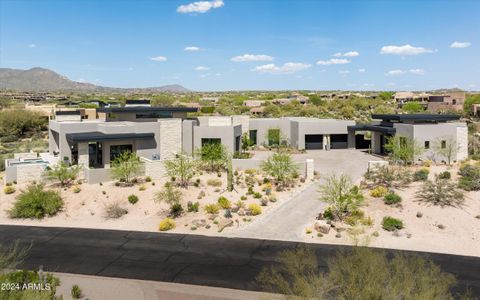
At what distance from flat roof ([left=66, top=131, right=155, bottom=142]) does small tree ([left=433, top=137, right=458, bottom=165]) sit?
101 feet

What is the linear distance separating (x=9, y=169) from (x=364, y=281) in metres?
33.0

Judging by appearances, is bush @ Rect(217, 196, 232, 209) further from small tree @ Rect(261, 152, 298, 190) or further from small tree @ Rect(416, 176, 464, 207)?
small tree @ Rect(416, 176, 464, 207)

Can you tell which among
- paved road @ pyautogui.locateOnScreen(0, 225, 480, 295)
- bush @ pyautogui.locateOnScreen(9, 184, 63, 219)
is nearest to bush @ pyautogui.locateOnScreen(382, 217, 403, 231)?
paved road @ pyautogui.locateOnScreen(0, 225, 480, 295)

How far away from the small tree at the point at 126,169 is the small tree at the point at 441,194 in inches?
933

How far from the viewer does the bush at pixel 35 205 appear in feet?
88.2

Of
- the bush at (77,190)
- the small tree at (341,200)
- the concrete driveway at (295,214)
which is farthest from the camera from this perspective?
the bush at (77,190)

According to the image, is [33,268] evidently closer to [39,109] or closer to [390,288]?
[390,288]

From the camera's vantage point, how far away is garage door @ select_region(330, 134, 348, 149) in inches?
2087

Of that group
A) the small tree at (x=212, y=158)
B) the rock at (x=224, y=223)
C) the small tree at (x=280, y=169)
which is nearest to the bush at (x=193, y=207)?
the rock at (x=224, y=223)

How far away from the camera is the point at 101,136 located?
1387 inches

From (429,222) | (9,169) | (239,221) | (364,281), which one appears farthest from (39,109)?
(364,281)

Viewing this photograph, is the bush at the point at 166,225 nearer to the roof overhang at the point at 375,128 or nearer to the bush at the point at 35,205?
the bush at the point at 35,205

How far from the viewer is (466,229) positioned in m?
23.3

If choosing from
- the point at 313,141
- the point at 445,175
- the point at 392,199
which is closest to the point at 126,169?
the point at 392,199
